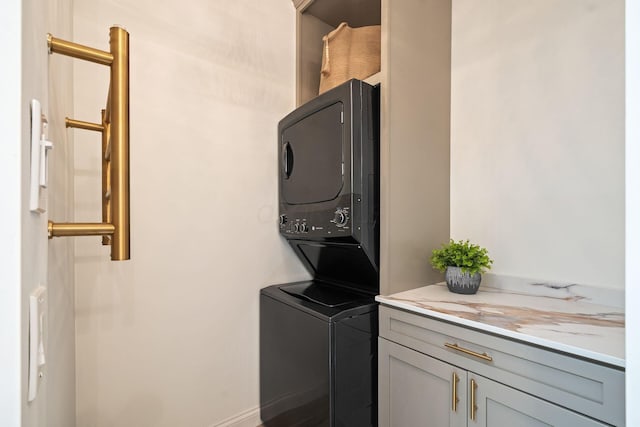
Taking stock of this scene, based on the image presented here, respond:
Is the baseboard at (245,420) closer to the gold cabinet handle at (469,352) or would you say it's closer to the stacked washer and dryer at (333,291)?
the stacked washer and dryer at (333,291)

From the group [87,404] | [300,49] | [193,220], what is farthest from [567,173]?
[87,404]

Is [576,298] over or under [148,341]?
over

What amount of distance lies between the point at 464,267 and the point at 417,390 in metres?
0.62

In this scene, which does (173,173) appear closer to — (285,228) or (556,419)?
(285,228)

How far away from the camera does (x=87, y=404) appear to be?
1.42m

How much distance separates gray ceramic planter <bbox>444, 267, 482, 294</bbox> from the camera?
1.51 meters

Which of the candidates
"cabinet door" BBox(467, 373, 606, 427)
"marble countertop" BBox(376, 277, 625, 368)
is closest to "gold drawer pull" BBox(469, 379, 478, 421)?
"cabinet door" BBox(467, 373, 606, 427)

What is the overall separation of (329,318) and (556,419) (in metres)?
0.84

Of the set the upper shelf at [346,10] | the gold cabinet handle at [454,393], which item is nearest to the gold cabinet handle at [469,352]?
the gold cabinet handle at [454,393]

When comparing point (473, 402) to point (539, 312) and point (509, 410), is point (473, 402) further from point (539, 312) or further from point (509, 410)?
point (539, 312)

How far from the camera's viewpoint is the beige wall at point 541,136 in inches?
52.2

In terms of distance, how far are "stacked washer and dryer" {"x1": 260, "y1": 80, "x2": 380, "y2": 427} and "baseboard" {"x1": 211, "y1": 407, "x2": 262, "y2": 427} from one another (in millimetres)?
116

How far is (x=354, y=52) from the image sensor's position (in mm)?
1757

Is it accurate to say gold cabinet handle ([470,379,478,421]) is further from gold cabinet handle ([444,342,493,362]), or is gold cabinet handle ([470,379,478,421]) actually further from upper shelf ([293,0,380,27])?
upper shelf ([293,0,380,27])
